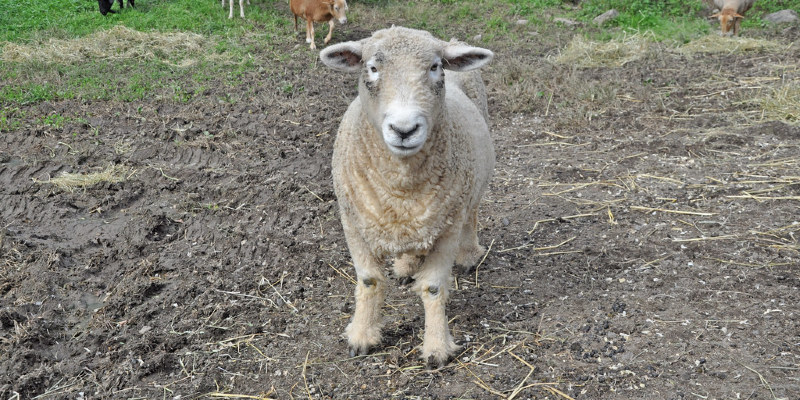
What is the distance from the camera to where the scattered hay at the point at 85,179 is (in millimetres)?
6543

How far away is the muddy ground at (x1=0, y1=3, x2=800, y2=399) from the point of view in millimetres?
3979

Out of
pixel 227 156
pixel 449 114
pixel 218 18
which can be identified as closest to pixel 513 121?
pixel 227 156

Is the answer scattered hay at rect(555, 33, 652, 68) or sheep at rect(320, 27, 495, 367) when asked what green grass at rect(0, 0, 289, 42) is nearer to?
scattered hay at rect(555, 33, 652, 68)

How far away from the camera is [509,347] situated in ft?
13.7

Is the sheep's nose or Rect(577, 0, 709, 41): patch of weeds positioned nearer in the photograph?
the sheep's nose

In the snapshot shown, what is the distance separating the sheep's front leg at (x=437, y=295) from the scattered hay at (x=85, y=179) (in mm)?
4007

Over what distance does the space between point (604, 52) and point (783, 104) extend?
3.32 metres

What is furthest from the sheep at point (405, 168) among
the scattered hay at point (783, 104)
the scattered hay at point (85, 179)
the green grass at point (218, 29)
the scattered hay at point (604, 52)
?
the scattered hay at point (604, 52)

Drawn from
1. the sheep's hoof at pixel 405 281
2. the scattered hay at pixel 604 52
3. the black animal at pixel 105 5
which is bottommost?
the sheep's hoof at pixel 405 281

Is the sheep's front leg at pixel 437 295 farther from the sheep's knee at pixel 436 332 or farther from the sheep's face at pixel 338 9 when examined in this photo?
the sheep's face at pixel 338 9

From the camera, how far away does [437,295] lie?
4.13 m

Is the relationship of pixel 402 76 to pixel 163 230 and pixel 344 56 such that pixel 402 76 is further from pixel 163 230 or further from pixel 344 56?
pixel 163 230

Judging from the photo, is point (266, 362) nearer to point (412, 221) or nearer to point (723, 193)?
point (412, 221)

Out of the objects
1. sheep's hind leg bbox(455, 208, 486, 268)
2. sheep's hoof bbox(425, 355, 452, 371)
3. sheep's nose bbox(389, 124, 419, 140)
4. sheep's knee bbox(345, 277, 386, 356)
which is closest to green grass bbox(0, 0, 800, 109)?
sheep's hind leg bbox(455, 208, 486, 268)
